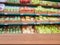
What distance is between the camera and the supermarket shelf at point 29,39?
11.4ft

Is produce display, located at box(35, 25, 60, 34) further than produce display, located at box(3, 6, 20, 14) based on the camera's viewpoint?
Yes

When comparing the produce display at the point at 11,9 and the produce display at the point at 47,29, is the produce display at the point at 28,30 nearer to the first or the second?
the produce display at the point at 47,29

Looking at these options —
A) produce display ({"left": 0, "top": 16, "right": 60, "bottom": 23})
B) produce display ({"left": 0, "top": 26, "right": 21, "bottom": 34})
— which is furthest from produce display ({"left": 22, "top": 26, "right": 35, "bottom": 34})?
produce display ({"left": 0, "top": 16, "right": 60, "bottom": 23})

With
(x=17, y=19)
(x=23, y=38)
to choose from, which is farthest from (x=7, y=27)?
(x=23, y=38)

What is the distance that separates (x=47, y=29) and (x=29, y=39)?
24.3 inches

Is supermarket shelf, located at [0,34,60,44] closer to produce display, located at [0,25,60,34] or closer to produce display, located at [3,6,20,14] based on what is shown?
produce display, located at [0,25,60,34]

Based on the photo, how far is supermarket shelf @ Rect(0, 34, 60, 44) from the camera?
347 centimetres

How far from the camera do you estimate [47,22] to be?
386 cm

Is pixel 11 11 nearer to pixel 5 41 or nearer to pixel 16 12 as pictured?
pixel 16 12

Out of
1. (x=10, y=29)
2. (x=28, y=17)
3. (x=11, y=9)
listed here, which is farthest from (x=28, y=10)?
(x=10, y=29)

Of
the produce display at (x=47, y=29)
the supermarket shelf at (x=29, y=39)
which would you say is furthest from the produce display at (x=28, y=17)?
the supermarket shelf at (x=29, y=39)

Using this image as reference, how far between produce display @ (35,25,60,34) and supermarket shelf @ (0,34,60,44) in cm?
16

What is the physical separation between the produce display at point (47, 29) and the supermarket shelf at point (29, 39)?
16 centimetres

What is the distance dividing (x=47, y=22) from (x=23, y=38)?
2.51ft
